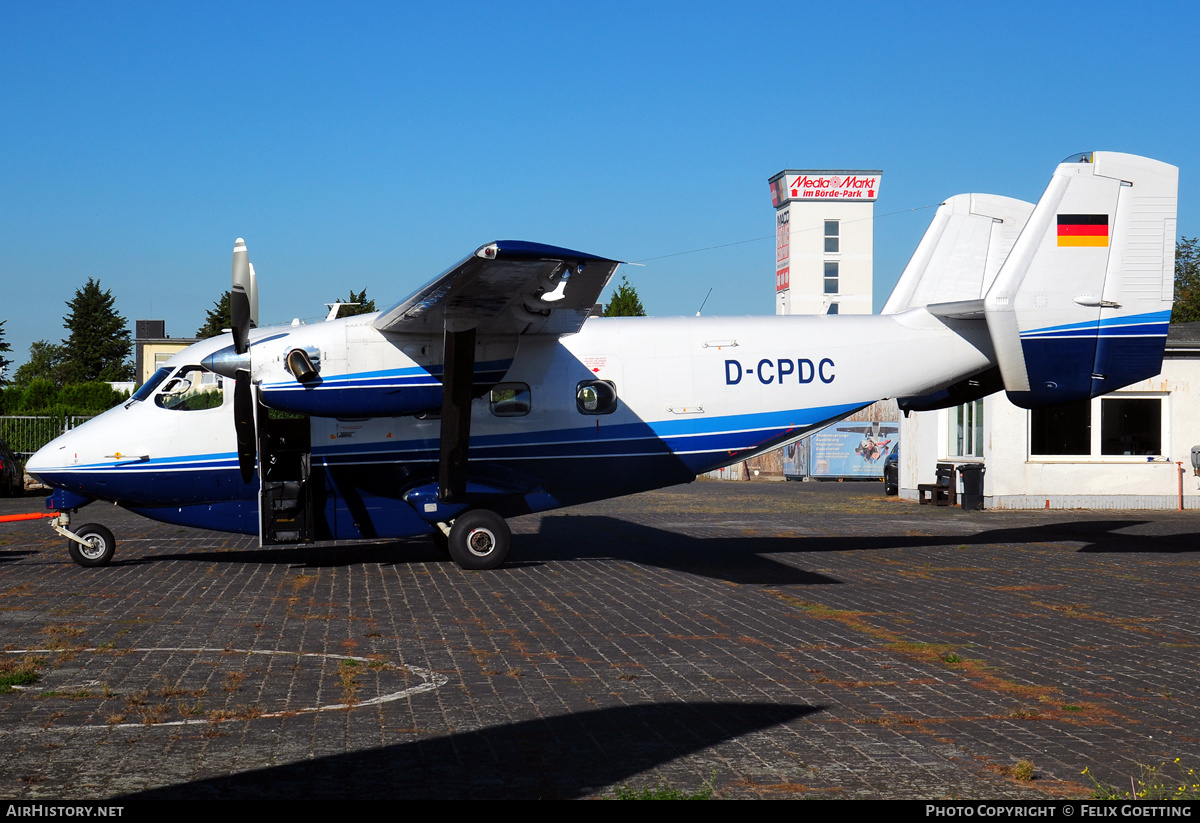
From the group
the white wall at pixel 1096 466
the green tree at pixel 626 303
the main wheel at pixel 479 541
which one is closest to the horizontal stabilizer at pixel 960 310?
the main wheel at pixel 479 541

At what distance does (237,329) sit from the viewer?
12.4m

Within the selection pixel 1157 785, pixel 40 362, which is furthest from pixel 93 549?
pixel 40 362

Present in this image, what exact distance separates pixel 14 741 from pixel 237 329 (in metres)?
7.41

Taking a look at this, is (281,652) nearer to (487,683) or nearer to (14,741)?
(487,683)

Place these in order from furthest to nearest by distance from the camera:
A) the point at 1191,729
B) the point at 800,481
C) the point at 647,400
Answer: the point at 800,481 → the point at 647,400 → the point at 1191,729

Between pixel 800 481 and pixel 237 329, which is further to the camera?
pixel 800 481

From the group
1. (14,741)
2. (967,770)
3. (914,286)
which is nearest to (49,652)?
(14,741)

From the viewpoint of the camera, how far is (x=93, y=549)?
44.4ft

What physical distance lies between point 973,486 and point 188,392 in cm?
1763

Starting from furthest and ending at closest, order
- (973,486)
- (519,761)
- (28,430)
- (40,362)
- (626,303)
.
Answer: (40,362), (626,303), (28,430), (973,486), (519,761)

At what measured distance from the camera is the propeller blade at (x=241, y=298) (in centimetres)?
1204

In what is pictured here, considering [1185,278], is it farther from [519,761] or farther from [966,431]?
[519,761]

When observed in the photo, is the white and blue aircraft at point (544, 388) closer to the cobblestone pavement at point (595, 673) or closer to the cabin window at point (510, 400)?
the cabin window at point (510, 400)

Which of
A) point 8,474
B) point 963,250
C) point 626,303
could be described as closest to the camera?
point 963,250
